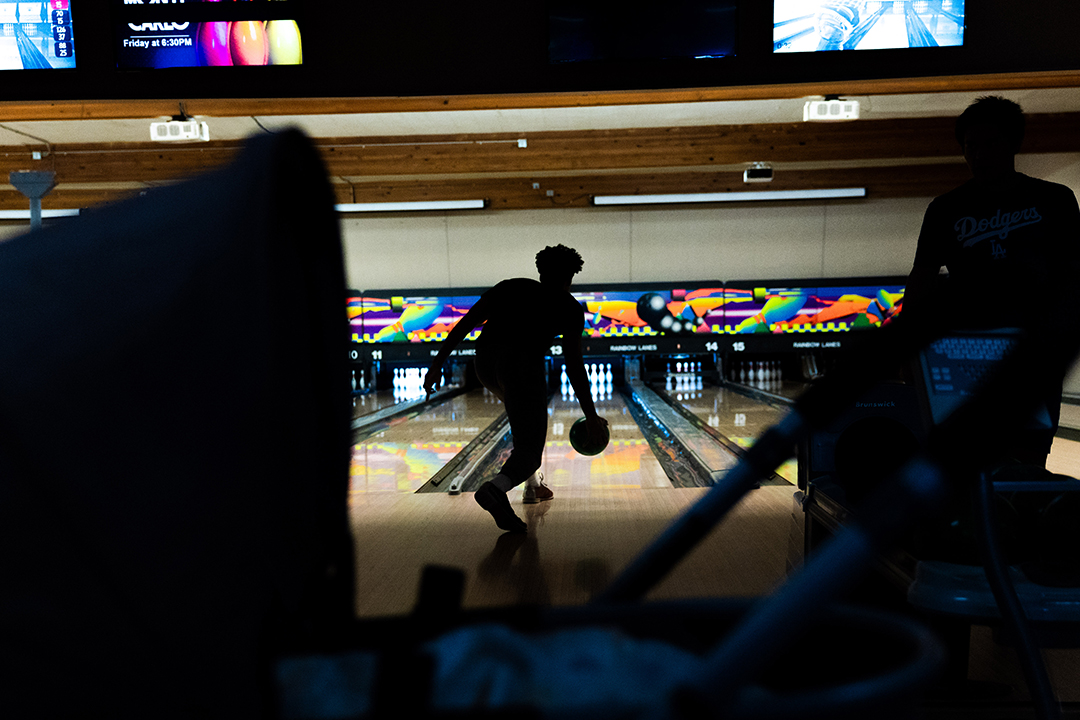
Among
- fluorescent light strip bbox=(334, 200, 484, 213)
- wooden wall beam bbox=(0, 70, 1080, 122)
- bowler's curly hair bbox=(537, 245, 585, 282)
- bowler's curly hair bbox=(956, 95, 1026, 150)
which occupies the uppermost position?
wooden wall beam bbox=(0, 70, 1080, 122)

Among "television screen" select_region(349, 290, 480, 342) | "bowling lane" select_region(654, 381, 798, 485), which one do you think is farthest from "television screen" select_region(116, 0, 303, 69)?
"television screen" select_region(349, 290, 480, 342)

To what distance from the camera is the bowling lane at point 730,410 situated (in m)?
6.08

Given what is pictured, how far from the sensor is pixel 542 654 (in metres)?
0.67

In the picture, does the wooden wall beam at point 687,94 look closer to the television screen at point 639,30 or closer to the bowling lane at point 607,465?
the television screen at point 639,30

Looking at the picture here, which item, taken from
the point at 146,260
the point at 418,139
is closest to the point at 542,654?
the point at 146,260

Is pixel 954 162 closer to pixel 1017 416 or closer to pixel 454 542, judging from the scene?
pixel 454 542

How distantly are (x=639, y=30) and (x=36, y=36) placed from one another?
8.08 feet

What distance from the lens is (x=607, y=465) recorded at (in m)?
4.94

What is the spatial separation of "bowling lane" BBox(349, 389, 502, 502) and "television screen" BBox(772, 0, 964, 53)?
2610mm

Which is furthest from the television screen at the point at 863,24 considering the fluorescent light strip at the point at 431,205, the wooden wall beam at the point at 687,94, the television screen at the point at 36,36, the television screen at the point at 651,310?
the television screen at the point at 651,310

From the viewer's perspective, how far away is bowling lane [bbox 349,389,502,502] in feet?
15.2

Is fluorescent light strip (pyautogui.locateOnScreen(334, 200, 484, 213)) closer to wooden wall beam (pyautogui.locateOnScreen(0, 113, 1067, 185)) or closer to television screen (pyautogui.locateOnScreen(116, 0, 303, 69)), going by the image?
wooden wall beam (pyautogui.locateOnScreen(0, 113, 1067, 185))

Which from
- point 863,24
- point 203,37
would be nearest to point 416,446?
point 203,37

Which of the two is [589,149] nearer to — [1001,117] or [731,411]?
[731,411]
